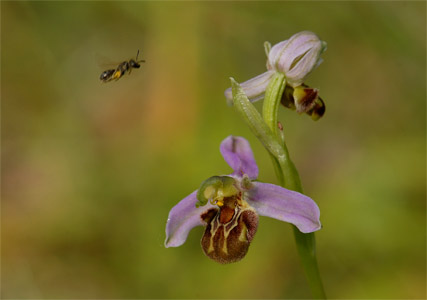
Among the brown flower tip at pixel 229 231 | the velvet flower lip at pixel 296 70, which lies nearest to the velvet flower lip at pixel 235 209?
the brown flower tip at pixel 229 231

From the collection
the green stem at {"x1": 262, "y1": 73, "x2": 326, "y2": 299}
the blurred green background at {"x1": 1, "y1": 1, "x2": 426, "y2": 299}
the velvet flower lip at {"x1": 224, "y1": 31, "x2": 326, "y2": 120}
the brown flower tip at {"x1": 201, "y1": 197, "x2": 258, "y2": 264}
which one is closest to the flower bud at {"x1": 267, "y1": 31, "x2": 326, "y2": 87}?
the velvet flower lip at {"x1": 224, "y1": 31, "x2": 326, "y2": 120}

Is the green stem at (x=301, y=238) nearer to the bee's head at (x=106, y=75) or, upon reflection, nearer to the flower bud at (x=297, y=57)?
the flower bud at (x=297, y=57)

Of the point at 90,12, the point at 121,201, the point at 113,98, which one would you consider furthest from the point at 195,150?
the point at 90,12

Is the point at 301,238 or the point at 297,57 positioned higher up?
the point at 297,57

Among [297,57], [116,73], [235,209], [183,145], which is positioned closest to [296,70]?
[297,57]

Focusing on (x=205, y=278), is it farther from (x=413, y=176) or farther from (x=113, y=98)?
(x=113, y=98)

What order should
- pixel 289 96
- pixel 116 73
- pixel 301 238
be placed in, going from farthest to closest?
pixel 116 73, pixel 289 96, pixel 301 238

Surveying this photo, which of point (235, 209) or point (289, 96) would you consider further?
point (289, 96)

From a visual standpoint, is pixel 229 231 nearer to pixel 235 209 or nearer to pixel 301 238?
pixel 235 209
